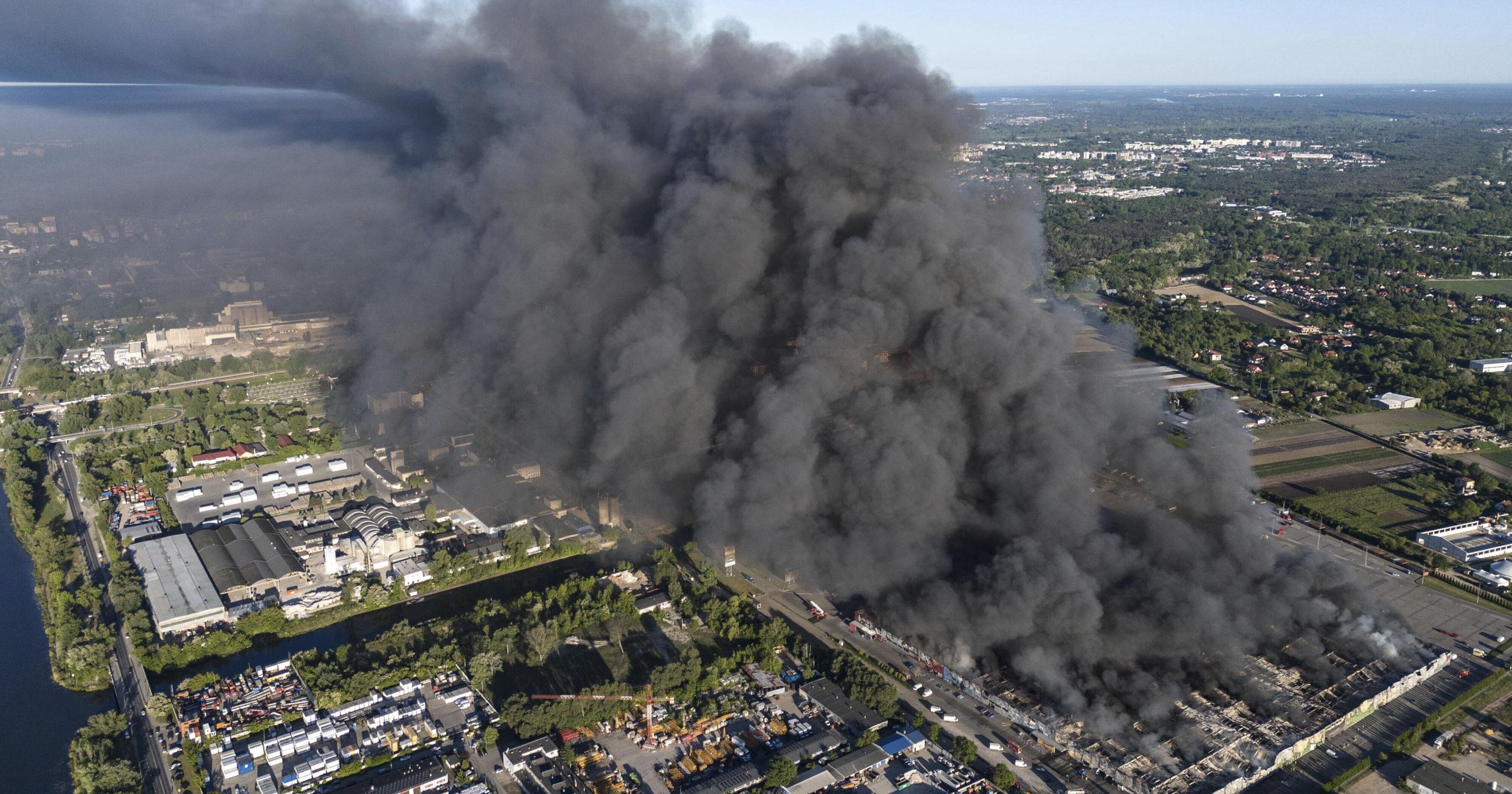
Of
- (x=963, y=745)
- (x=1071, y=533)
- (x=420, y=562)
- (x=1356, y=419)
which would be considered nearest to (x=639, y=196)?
(x=420, y=562)

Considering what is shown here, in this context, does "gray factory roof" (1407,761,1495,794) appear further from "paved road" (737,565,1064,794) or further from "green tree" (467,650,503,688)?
"green tree" (467,650,503,688)

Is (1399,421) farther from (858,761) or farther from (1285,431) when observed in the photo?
(858,761)

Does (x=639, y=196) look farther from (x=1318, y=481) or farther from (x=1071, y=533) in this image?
(x=1318, y=481)

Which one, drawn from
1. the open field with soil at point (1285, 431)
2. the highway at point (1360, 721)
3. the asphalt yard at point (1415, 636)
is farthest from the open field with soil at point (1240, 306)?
the highway at point (1360, 721)

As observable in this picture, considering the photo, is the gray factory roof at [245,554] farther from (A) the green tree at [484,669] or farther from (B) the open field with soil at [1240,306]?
(B) the open field with soil at [1240,306]

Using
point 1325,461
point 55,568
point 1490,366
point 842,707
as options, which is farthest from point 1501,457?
point 55,568
